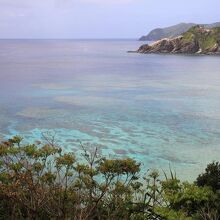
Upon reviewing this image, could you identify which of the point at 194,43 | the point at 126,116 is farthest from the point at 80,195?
the point at 194,43

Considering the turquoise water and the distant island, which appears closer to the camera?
the turquoise water

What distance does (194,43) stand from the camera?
142 m

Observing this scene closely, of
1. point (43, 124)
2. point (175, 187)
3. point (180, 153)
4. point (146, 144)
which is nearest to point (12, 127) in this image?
point (43, 124)

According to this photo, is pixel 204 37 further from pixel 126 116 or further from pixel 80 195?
pixel 80 195

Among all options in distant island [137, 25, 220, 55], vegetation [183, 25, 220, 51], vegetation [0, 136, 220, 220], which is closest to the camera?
vegetation [0, 136, 220, 220]

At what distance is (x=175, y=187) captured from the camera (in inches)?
517

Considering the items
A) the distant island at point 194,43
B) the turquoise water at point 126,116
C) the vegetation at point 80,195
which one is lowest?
the turquoise water at point 126,116

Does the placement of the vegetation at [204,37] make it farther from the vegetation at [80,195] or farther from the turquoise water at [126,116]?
the vegetation at [80,195]

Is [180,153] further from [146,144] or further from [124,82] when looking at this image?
[124,82]

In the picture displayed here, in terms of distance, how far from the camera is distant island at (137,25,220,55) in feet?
461

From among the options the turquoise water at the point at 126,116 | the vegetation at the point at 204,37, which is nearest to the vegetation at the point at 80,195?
the turquoise water at the point at 126,116

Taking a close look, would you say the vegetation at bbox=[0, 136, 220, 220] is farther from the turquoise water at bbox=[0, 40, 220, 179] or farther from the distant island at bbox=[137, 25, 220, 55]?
the distant island at bbox=[137, 25, 220, 55]

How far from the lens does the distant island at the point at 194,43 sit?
140m

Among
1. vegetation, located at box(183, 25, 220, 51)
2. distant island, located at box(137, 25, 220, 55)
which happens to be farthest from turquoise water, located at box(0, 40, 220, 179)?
vegetation, located at box(183, 25, 220, 51)
